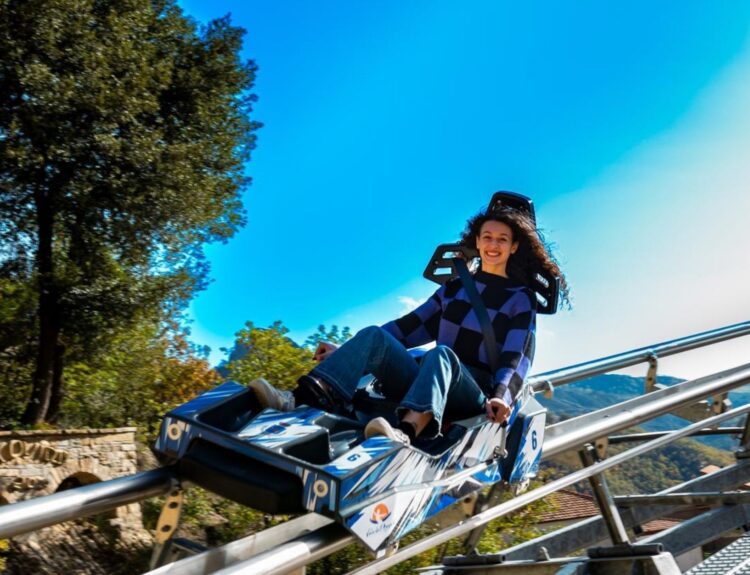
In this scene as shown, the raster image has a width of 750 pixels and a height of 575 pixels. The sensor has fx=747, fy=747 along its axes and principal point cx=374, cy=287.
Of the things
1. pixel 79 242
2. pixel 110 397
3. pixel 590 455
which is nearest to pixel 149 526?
pixel 110 397

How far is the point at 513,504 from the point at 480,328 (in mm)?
821

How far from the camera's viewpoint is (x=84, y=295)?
1214 centimetres

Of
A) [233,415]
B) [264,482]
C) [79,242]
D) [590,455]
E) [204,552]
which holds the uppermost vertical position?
[79,242]

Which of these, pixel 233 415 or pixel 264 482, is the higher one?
pixel 233 415

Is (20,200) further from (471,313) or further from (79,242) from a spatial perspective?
(471,313)

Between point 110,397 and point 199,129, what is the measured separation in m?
5.18

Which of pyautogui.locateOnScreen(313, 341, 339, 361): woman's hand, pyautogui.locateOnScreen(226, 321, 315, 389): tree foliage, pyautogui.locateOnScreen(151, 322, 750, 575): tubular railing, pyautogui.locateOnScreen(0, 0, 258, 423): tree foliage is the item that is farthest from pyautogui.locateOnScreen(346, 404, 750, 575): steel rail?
pyautogui.locateOnScreen(0, 0, 258, 423): tree foliage

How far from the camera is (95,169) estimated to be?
12.0 m

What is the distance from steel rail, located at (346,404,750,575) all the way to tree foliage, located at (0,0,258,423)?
33.4 ft

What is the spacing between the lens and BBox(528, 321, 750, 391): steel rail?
3779mm

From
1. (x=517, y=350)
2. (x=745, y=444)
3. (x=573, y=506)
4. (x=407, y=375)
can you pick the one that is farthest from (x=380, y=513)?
(x=573, y=506)

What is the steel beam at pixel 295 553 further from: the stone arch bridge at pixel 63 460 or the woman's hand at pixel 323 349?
the stone arch bridge at pixel 63 460

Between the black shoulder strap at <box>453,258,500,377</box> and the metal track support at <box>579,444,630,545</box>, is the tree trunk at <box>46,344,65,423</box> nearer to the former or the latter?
the black shoulder strap at <box>453,258,500,377</box>

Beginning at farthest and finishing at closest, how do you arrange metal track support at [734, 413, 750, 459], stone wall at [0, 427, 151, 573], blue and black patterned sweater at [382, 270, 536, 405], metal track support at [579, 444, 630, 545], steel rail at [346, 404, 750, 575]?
1. stone wall at [0, 427, 151, 573]
2. metal track support at [734, 413, 750, 459]
3. metal track support at [579, 444, 630, 545]
4. blue and black patterned sweater at [382, 270, 536, 405]
5. steel rail at [346, 404, 750, 575]
